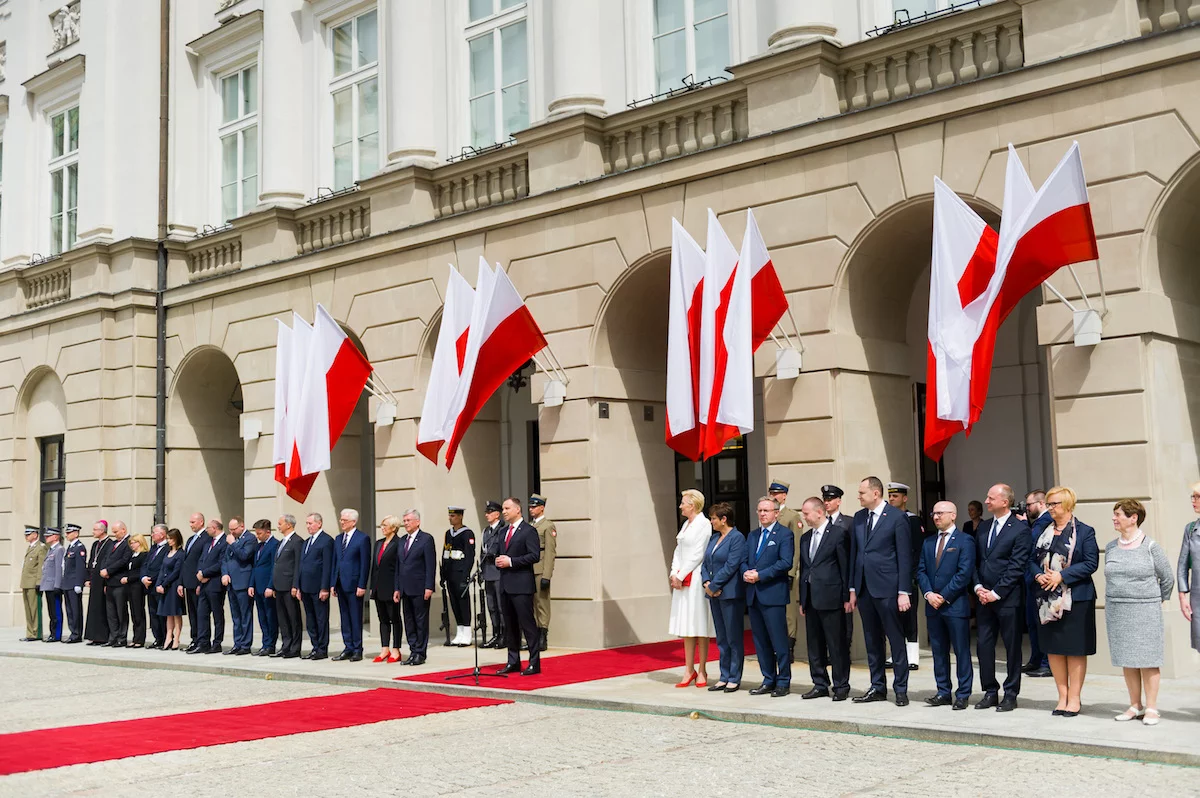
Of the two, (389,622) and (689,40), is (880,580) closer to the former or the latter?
(389,622)

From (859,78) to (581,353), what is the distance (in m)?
4.69

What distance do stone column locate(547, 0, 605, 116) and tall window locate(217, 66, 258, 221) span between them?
7806mm

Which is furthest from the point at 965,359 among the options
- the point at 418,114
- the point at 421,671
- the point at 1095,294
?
the point at 418,114

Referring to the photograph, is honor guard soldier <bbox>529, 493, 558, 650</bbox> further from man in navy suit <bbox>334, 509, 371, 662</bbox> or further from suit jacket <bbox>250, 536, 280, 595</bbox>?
suit jacket <bbox>250, 536, 280, 595</bbox>

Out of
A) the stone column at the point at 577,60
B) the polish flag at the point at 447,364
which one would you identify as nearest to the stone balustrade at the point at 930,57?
the stone column at the point at 577,60

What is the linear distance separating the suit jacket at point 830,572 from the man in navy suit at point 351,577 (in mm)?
5978

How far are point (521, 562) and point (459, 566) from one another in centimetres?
338

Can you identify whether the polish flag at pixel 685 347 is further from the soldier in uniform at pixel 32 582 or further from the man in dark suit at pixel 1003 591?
the soldier in uniform at pixel 32 582

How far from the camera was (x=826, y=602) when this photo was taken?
36.1 feet

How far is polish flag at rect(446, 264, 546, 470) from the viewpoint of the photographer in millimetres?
14359

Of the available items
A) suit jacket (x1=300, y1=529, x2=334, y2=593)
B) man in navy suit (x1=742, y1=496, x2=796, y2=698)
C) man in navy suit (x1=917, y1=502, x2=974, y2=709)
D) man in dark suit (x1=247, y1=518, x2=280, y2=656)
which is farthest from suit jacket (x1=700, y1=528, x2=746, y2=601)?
man in dark suit (x1=247, y1=518, x2=280, y2=656)

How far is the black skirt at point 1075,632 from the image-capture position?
9.44m

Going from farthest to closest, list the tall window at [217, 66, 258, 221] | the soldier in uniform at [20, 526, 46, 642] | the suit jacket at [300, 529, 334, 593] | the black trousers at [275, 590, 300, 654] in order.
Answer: the tall window at [217, 66, 258, 221] < the soldier in uniform at [20, 526, 46, 642] < the black trousers at [275, 590, 300, 654] < the suit jacket at [300, 529, 334, 593]

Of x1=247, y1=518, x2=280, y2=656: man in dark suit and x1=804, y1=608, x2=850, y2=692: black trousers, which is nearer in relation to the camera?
x1=804, y1=608, x2=850, y2=692: black trousers
